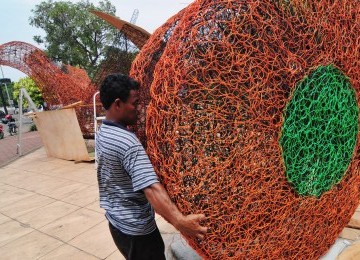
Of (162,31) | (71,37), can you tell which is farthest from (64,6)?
(162,31)

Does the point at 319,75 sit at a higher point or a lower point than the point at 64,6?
lower

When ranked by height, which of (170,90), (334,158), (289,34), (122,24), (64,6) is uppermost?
(64,6)

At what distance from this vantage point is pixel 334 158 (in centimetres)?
229

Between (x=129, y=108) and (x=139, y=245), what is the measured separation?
2.78ft

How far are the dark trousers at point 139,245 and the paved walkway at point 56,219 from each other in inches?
40.7

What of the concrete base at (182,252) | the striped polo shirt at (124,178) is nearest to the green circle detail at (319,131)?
the striped polo shirt at (124,178)

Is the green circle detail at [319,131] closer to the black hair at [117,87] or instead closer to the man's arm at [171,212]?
the man's arm at [171,212]

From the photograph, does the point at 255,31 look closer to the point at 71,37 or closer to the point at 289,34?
the point at 289,34

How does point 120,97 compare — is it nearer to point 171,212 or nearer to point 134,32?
point 171,212

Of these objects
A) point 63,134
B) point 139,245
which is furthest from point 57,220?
point 63,134

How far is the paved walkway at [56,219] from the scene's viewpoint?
3.26 metres

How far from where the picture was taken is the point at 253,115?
1.79 m

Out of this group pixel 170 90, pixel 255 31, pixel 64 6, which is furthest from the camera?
pixel 64 6

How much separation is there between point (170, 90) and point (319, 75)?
1.16m
